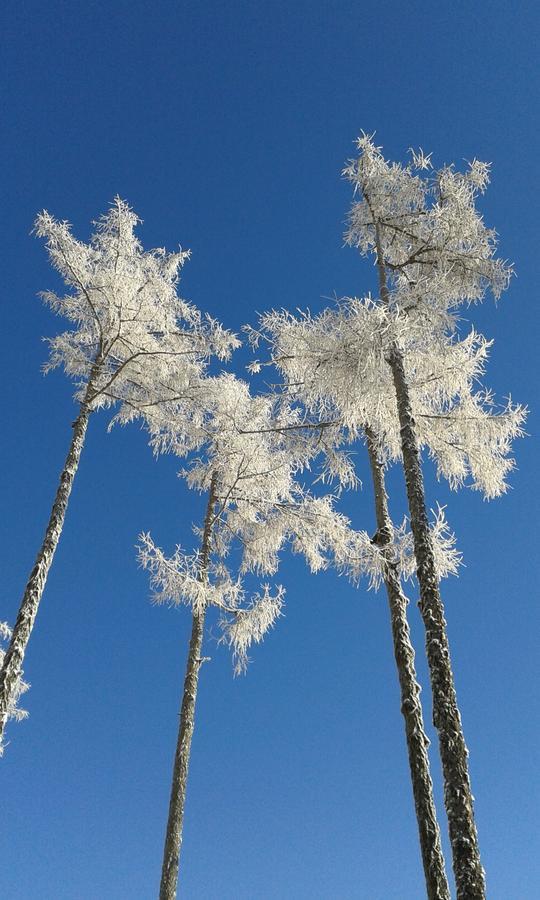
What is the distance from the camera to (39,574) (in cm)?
958

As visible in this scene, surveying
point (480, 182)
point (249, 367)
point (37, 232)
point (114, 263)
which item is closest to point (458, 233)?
point (480, 182)

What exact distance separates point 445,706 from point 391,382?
4.45m

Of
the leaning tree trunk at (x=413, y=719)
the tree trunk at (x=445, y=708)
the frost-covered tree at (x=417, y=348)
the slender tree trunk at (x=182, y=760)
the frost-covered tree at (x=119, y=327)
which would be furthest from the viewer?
the frost-covered tree at (x=119, y=327)

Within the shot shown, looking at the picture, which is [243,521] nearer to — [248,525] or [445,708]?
[248,525]

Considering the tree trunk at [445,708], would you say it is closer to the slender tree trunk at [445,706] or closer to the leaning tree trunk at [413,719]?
the slender tree trunk at [445,706]

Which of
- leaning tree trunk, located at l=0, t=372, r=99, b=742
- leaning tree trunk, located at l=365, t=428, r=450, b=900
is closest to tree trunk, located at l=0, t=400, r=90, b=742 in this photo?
leaning tree trunk, located at l=0, t=372, r=99, b=742

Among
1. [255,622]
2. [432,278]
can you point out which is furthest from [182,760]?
[432,278]

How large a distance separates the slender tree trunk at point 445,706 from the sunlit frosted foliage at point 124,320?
5524mm

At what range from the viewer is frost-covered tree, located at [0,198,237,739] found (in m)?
11.4

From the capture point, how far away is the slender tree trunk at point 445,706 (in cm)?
544

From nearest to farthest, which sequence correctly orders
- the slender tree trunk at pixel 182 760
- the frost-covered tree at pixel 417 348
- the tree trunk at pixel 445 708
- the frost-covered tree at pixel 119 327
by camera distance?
the tree trunk at pixel 445 708
the frost-covered tree at pixel 417 348
the slender tree trunk at pixel 182 760
the frost-covered tree at pixel 119 327

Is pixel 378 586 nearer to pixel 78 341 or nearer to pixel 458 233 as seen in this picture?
pixel 458 233

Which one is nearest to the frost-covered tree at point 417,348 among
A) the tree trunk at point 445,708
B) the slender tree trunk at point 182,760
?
the tree trunk at point 445,708

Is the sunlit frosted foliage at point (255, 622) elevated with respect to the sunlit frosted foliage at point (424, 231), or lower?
lower
